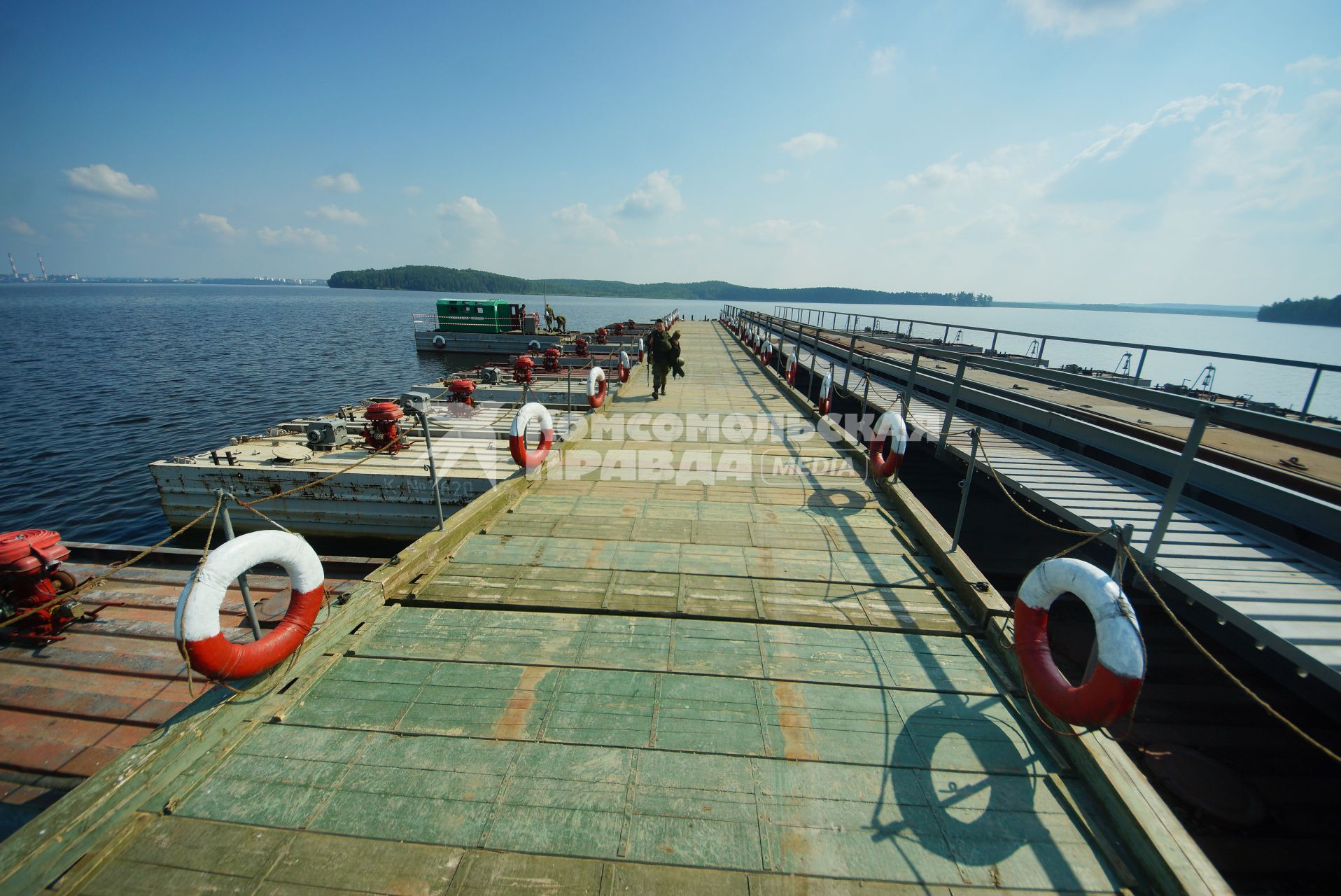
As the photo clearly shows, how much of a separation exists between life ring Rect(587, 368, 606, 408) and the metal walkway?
23.4 feet

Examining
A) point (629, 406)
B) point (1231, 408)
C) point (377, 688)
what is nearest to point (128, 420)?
Result: point (629, 406)

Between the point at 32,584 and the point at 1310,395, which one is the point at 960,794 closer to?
the point at 32,584

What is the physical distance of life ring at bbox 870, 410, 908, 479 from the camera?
6578 millimetres

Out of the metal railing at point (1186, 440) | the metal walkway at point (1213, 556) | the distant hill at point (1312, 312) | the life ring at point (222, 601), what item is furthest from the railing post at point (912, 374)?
the distant hill at point (1312, 312)

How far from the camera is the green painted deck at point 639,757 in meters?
2.46

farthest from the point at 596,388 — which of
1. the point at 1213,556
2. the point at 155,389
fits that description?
the point at 155,389

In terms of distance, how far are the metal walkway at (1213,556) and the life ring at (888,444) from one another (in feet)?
5.62

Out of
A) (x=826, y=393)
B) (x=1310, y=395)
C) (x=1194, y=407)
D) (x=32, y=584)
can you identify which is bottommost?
(x=32, y=584)

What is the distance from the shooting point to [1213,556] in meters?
4.86

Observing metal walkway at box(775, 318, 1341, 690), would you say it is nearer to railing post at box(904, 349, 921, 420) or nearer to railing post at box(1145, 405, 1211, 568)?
railing post at box(1145, 405, 1211, 568)

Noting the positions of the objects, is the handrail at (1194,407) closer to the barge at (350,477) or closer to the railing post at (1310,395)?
the railing post at (1310,395)

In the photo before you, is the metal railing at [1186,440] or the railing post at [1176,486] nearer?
the metal railing at [1186,440]

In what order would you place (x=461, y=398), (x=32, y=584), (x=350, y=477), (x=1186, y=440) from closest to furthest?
1. (x=32, y=584)
2. (x=1186, y=440)
3. (x=350, y=477)
4. (x=461, y=398)

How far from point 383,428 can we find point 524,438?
5.30 meters
